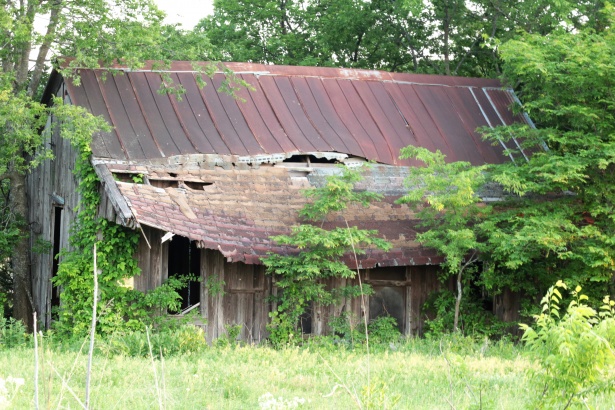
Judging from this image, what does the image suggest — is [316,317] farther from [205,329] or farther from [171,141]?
[171,141]

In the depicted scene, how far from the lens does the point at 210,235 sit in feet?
47.2

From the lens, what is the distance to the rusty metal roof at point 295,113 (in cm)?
1650

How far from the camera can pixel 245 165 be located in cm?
1672

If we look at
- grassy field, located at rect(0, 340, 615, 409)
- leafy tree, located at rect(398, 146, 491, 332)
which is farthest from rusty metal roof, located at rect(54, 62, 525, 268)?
grassy field, located at rect(0, 340, 615, 409)

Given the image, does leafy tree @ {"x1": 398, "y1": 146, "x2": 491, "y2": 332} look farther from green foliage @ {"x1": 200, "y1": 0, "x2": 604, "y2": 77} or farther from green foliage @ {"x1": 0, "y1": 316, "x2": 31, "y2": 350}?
green foliage @ {"x1": 200, "y1": 0, "x2": 604, "y2": 77}

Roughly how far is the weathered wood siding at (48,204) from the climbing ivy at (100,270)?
3.38 feet

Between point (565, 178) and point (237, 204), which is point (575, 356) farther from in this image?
point (237, 204)

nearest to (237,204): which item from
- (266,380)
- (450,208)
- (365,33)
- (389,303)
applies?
(389,303)

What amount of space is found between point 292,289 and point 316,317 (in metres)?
0.99

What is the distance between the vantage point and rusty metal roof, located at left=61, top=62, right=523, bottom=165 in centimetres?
1650

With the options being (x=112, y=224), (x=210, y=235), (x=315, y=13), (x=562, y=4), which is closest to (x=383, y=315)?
(x=210, y=235)

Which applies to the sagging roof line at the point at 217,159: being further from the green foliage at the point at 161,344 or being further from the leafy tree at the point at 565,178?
the green foliage at the point at 161,344

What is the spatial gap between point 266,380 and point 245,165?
753 cm

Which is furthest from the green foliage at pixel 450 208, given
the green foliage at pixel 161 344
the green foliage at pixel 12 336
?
the green foliage at pixel 12 336
